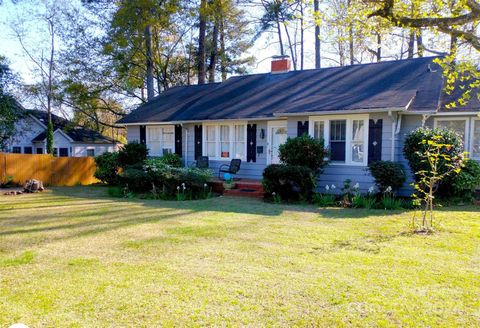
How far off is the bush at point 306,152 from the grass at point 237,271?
3042 mm

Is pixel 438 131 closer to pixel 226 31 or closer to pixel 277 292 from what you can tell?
pixel 277 292

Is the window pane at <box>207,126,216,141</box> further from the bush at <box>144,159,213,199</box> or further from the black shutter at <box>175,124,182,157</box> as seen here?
the bush at <box>144,159,213,199</box>

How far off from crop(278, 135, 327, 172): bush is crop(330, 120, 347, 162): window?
718 mm

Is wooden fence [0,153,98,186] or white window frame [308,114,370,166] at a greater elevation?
white window frame [308,114,370,166]

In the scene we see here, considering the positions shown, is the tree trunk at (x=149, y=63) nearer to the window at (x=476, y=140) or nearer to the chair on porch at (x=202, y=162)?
the chair on porch at (x=202, y=162)

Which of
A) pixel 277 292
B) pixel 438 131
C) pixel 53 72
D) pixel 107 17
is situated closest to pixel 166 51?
pixel 107 17

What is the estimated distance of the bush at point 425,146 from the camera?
363 inches

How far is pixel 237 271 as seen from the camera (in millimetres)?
4312

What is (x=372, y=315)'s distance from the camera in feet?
10.4

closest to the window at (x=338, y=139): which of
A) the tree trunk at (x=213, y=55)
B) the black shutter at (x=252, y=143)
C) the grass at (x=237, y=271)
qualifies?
the black shutter at (x=252, y=143)

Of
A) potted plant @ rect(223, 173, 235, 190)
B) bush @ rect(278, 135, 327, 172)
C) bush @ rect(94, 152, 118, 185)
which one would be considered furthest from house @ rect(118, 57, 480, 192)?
bush @ rect(94, 152, 118, 185)

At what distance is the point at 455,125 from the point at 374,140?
260 centimetres

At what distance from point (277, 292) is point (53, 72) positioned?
27859 millimetres

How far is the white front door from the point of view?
42.7ft
